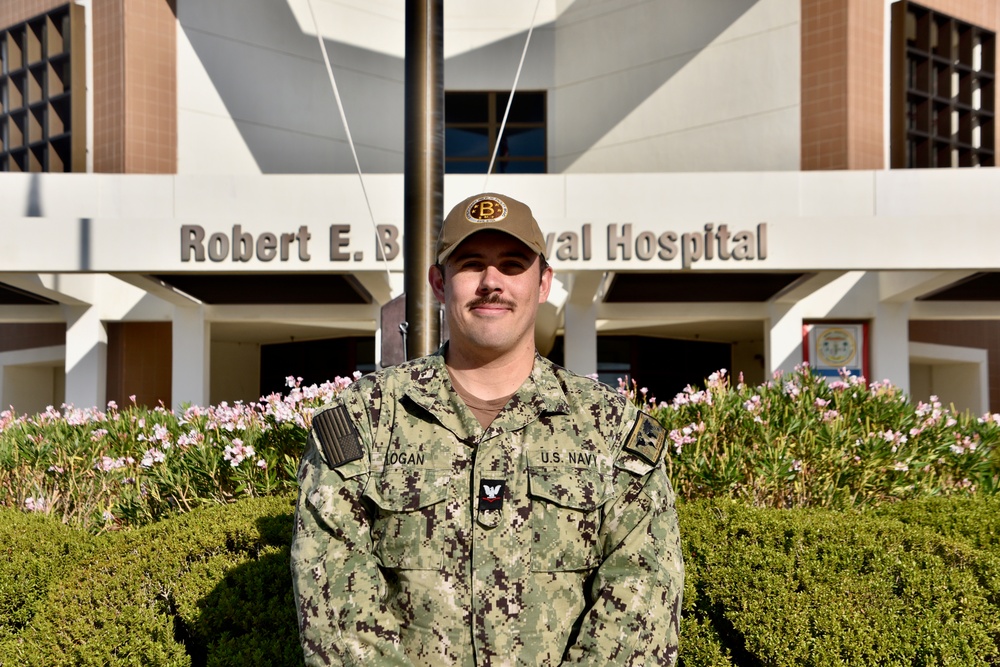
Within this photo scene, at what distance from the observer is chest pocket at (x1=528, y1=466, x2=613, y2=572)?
6.78 ft

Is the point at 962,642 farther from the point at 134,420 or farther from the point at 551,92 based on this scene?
the point at 551,92

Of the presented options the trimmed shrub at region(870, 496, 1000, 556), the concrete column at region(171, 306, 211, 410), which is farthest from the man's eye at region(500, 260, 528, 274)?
the concrete column at region(171, 306, 211, 410)

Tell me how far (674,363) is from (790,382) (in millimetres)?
13109

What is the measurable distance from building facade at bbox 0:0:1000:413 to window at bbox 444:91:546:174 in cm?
6

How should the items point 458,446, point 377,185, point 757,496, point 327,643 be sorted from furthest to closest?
point 377,185
point 757,496
point 458,446
point 327,643

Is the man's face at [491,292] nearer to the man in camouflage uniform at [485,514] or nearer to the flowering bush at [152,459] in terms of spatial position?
the man in camouflage uniform at [485,514]

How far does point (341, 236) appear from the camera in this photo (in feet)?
33.5

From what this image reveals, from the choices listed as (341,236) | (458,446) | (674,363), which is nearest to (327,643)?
(458,446)

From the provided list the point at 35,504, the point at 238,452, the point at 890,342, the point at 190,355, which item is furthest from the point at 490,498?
the point at 890,342

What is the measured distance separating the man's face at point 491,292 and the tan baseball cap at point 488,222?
0.13ft

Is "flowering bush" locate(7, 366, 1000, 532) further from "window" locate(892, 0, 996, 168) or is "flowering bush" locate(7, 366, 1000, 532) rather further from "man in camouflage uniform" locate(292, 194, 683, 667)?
"window" locate(892, 0, 996, 168)

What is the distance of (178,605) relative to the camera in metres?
3.34

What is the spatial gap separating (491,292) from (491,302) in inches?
0.9

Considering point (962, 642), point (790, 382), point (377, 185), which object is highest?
point (377, 185)
